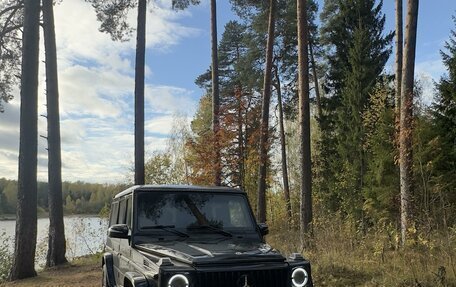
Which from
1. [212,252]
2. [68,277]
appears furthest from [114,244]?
[68,277]

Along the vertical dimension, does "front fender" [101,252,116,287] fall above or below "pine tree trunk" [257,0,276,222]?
below

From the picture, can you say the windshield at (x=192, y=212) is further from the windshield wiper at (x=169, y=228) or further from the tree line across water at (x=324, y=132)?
the tree line across water at (x=324, y=132)

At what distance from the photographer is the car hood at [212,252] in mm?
4516

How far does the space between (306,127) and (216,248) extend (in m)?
11.1

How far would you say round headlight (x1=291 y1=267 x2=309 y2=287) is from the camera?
4703 millimetres

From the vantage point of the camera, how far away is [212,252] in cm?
469

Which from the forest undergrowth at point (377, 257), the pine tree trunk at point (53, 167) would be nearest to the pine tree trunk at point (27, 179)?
the pine tree trunk at point (53, 167)

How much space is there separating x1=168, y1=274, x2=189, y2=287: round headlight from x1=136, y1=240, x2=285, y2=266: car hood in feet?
0.62

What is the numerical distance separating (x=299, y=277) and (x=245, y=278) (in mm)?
617

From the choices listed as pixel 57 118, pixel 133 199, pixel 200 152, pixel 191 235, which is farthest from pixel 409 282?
pixel 200 152

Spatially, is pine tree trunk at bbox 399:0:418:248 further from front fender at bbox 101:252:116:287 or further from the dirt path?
the dirt path

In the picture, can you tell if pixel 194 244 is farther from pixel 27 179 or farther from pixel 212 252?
pixel 27 179

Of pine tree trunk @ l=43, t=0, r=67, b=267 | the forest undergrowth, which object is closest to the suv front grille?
the forest undergrowth

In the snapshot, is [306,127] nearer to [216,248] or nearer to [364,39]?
[216,248]
